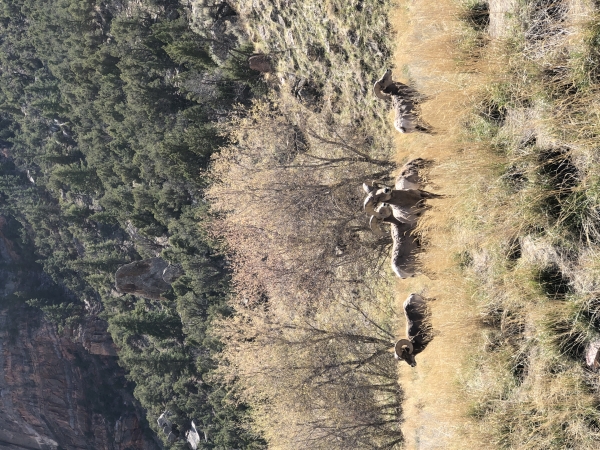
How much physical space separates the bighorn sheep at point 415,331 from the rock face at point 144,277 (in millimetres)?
13547

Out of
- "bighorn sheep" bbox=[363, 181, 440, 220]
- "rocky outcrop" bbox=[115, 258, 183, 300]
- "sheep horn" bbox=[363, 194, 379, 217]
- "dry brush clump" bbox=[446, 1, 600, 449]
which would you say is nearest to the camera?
"dry brush clump" bbox=[446, 1, 600, 449]

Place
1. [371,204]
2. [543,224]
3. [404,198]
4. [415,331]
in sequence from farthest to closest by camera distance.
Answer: [415,331] < [371,204] < [404,198] < [543,224]

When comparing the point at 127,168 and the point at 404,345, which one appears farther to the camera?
the point at 127,168

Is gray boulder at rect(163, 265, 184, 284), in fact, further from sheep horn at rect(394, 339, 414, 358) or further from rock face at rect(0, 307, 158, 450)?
sheep horn at rect(394, 339, 414, 358)

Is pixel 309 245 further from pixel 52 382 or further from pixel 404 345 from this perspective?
pixel 52 382

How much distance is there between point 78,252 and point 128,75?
1187 centimetres

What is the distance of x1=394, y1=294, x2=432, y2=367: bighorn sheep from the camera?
26.2 ft

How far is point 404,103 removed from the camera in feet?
25.3

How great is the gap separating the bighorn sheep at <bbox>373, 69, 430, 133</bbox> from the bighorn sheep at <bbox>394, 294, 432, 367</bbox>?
256 cm

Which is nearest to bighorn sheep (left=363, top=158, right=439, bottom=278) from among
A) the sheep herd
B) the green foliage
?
the sheep herd

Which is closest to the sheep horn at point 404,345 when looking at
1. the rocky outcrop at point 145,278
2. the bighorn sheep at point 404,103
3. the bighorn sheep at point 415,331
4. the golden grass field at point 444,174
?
the bighorn sheep at point 415,331

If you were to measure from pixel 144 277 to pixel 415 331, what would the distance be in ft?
46.7

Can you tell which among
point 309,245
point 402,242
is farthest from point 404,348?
point 309,245

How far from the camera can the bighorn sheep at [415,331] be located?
26.2 ft
